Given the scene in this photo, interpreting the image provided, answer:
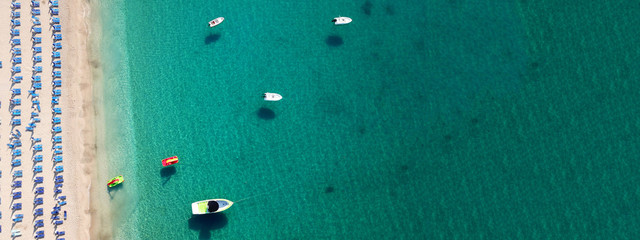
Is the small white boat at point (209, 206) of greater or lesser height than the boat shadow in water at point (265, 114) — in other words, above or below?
below

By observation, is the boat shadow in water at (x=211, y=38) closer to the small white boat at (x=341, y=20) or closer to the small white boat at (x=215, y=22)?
the small white boat at (x=215, y=22)

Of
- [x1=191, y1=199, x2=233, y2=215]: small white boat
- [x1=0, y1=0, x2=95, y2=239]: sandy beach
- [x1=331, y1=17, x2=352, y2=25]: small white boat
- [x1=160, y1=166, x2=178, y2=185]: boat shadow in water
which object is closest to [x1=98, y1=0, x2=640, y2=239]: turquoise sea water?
[x1=160, y1=166, x2=178, y2=185]: boat shadow in water

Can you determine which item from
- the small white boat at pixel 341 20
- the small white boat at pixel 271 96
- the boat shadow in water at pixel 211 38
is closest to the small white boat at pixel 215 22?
the boat shadow in water at pixel 211 38

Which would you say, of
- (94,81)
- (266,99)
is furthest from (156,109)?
(266,99)

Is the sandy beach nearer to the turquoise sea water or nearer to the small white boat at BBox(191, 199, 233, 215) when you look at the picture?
the turquoise sea water

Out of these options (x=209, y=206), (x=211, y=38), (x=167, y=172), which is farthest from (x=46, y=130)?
(x=211, y=38)

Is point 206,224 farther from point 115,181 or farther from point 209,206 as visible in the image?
point 115,181

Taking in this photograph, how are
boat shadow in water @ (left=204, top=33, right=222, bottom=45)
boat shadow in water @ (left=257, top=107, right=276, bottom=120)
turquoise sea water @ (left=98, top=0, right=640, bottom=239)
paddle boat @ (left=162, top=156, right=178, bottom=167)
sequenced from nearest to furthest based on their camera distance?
1. paddle boat @ (left=162, top=156, right=178, bottom=167)
2. turquoise sea water @ (left=98, top=0, right=640, bottom=239)
3. boat shadow in water @ (left=257, top=107, right=276, bottom=120)
4. boat shadow in water @ (left=204, top=33, right=222, bottom=45)
